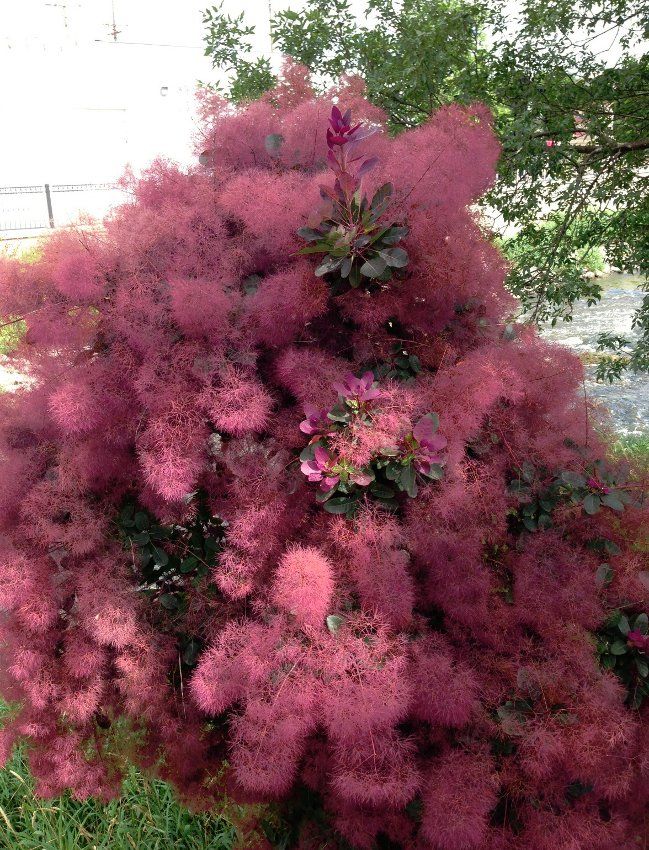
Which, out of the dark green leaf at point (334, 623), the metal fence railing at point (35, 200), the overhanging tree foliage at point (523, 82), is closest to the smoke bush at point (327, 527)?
the dark green leaf at point (334, 623)

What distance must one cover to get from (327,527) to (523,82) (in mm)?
2586

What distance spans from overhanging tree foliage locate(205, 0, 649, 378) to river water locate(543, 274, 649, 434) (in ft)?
2.37

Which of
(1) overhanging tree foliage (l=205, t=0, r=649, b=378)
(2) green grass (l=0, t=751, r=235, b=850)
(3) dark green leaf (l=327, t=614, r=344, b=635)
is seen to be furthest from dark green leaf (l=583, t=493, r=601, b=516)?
(1) overhanging tree foliage (l=205, t=0, r=649, b=378)

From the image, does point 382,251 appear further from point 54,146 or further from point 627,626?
point 54,146

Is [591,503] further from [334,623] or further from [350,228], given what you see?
[350,228]

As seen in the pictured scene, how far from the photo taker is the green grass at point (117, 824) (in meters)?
1.68

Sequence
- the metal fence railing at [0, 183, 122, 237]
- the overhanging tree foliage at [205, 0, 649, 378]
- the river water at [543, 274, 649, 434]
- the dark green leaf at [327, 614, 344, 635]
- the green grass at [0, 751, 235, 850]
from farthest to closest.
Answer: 1. the metal fence railing at [0, 183, 122, 237]
2. the river water at [543, 274, 649, 434]
3. the overhanging tree foliage at [205, 0, 649, 378]
4. the green grass at [0, 751, 235, 850]
5. the dark green leaf at [327, 614, 344, 635]

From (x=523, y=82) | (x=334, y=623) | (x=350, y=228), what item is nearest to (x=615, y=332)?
(x=523, y=82)

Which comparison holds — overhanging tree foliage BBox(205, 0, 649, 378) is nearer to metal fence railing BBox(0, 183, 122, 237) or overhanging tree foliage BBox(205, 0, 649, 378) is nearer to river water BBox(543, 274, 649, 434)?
river water BBox(543, 274, 649, 434)

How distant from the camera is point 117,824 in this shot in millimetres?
1714

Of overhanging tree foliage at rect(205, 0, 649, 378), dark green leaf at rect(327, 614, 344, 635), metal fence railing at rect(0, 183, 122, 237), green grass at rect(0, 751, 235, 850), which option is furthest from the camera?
metal fence railing at rect(0, 183, 122, 237)

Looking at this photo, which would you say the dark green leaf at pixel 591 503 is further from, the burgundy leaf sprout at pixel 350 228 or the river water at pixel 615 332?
the river water at pixel 615 332

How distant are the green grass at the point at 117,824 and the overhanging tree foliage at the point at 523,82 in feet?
7.46

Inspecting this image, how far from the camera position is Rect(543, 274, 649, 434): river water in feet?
17.5
